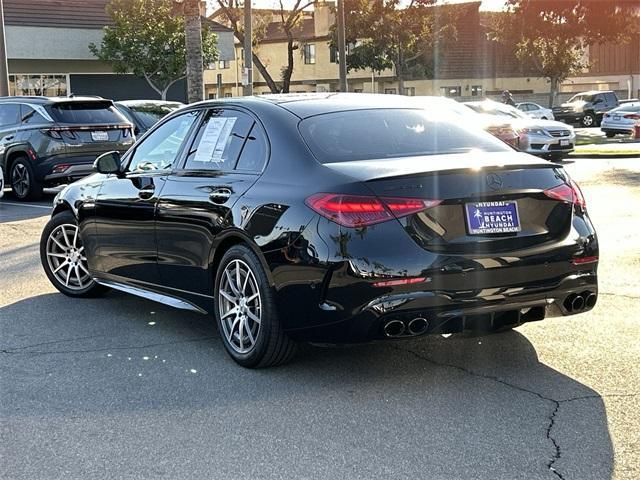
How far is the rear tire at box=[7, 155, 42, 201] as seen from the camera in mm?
14562

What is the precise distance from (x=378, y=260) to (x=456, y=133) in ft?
4.70

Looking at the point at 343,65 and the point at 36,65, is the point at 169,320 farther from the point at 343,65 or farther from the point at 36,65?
the point at 36,65

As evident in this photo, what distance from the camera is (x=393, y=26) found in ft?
159

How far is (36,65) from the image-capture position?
35.8m

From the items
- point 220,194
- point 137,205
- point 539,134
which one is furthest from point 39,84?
point 220,194

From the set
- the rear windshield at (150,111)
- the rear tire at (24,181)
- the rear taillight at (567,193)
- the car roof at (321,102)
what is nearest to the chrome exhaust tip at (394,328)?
the rear taillight at (567,193)

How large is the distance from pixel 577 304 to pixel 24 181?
12018 mm

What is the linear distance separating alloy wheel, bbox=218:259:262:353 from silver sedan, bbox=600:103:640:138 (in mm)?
28226

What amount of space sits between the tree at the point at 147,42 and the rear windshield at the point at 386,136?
30.9 meters

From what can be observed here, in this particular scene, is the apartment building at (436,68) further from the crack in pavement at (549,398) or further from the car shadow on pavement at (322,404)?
the crack in pavement at (549,398)

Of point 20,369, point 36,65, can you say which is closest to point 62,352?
point 20,369

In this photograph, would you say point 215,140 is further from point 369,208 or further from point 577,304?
point 577,304

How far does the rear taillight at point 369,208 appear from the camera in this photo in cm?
440

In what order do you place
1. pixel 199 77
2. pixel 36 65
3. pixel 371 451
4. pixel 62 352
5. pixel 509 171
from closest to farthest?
pixel 371 451, pixel 509 171, pixel 62 352, pixel 199 77, pixel 36 65
